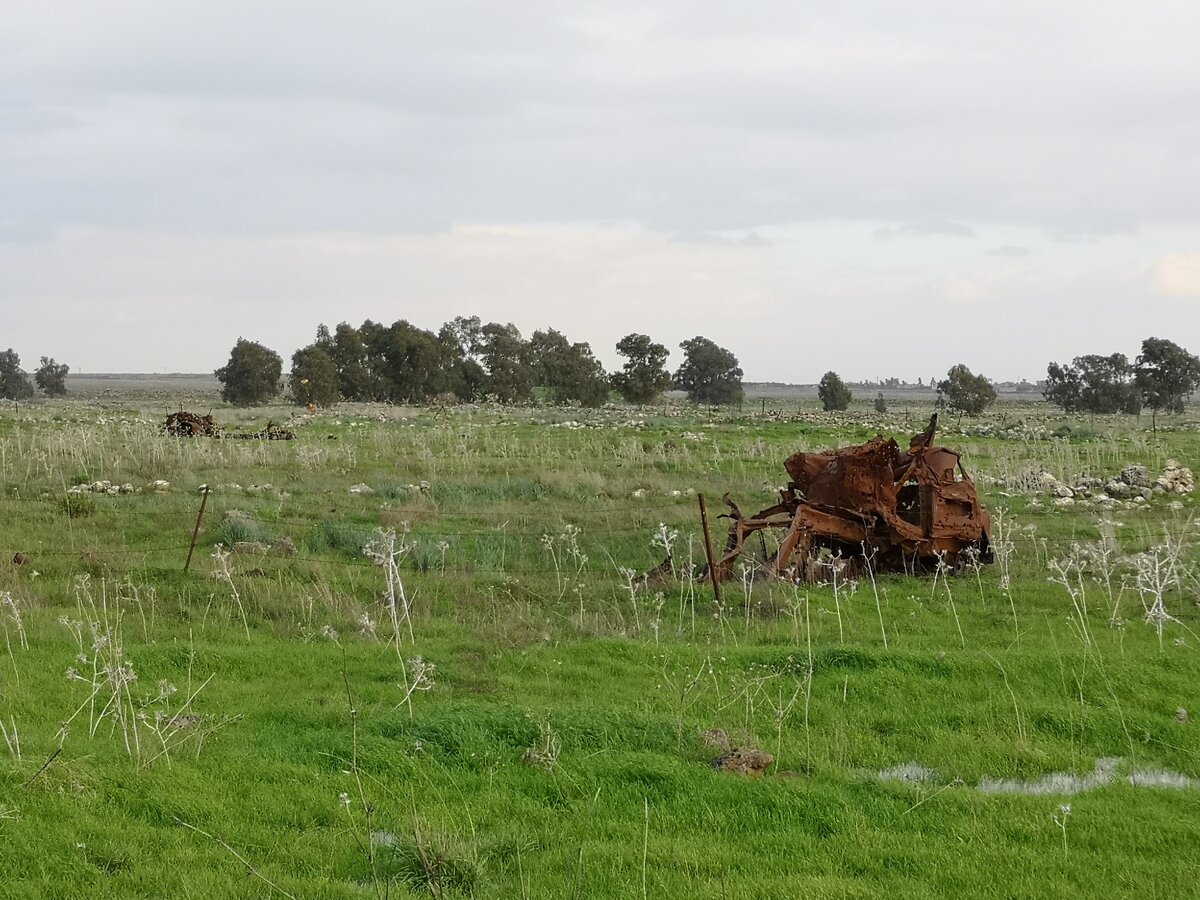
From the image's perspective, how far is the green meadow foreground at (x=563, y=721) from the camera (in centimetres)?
568

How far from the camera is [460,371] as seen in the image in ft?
245

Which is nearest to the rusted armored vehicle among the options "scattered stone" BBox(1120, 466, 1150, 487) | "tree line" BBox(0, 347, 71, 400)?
"scattered stone" BBox(1120, 466, 1150, 487)

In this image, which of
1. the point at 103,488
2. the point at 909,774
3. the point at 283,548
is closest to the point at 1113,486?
the point at 283,548

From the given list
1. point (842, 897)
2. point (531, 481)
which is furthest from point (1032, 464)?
point (842, 897)

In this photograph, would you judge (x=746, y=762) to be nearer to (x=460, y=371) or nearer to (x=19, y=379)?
(x=460, y=371)

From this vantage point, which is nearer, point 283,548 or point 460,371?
point 283,548

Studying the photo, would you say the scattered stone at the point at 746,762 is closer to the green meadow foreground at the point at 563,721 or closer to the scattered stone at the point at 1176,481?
the green meadow foreground at the point at 563,721

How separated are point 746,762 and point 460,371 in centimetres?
6915

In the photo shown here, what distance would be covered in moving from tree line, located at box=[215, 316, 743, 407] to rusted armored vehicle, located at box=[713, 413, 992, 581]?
5259 centimetres

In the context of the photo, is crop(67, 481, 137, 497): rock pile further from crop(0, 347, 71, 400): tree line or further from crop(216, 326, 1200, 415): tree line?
crop(0, 347, 71, 400): tree line

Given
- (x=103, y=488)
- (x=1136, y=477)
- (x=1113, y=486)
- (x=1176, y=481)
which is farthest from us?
(x=1136, y=477)

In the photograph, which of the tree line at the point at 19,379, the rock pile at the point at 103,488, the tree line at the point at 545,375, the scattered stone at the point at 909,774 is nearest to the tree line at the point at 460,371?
the tree line at the point at 545,375

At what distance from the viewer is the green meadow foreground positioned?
18.6 feet

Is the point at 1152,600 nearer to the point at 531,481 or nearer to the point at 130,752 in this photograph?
the point at 130,752
